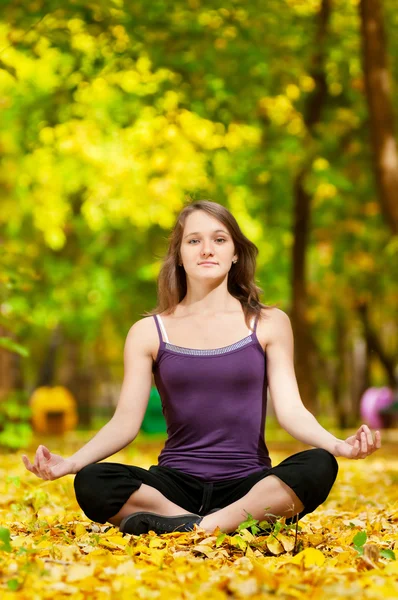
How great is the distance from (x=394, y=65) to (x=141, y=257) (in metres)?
9.08

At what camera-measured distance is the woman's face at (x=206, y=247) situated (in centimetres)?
500

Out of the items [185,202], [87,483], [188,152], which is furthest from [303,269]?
[87,483]

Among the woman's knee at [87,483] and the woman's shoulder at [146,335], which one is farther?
the woman's shoulder at [146,335]

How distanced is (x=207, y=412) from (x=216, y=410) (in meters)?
0.04

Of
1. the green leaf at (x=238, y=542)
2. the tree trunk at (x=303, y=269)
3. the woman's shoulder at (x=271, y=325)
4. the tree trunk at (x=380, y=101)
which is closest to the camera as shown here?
the green leaf at (x=238, y=542)

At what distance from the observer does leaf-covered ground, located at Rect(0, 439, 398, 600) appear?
336 centimetres

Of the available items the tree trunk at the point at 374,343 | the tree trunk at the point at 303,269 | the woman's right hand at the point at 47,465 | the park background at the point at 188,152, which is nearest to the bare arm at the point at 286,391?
the woman's right hand at the point at 47,465

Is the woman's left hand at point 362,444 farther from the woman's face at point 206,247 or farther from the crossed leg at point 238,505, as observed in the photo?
the woman's face at point 206,247

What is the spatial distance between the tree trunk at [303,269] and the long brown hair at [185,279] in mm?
9199

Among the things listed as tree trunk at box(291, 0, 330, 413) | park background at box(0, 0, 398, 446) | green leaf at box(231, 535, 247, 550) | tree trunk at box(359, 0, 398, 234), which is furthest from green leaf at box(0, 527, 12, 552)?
tree trunk at box(291, 0, 330, 413)

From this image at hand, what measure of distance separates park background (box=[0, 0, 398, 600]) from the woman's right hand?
290mm

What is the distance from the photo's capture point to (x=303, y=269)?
51.7 ft

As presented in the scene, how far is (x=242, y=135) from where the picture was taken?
50.5 feet

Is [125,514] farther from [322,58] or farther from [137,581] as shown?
[322,58]
